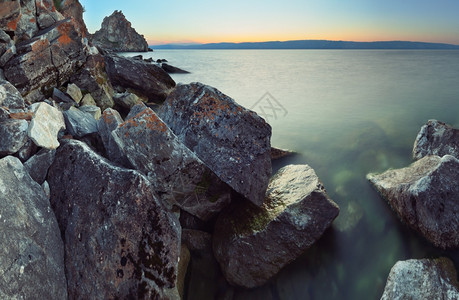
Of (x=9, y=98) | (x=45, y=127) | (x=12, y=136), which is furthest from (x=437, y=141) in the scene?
(x=9, y=98)

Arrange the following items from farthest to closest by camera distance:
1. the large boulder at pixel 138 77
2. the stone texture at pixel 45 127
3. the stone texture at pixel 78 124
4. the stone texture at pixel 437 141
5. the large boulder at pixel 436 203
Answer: the large boulder at pixel 138 77 < the stone texture at pixel 437 141 < the stone texture at pixel 78 124 < the large boulder at pixel 436 203 < the stone texture at pixel 45 127

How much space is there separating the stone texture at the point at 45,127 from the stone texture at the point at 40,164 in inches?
7.0

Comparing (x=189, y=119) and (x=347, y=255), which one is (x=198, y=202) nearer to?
(x=189, y=119)

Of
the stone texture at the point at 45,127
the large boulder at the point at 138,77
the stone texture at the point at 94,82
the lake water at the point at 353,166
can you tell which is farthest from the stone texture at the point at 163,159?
the large boulder at the point at 138,77

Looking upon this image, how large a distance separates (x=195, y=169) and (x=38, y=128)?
2.90m

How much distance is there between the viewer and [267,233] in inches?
223

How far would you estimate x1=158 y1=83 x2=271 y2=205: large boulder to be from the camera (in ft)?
18.8

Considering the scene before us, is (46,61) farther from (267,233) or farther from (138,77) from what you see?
(267,233)

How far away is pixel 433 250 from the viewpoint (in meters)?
5.64

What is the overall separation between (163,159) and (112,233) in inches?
66.1

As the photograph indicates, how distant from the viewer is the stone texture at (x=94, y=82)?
13.1 m

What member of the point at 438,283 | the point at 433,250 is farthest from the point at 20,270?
the point at 433,250

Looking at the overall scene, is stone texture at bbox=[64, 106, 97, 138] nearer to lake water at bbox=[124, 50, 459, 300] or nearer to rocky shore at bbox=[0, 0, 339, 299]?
rocky shore at bbox=[0, 0, 339, 299]

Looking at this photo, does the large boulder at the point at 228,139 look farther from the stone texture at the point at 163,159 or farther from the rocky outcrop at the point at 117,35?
the rocky outcrop at the point at 117,35
